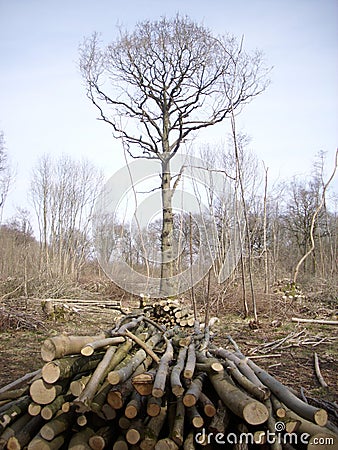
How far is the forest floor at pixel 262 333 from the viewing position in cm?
440

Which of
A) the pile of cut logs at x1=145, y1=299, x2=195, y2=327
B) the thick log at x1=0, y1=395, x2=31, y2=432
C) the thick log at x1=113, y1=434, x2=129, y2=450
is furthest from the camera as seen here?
the pile of cut logs at x1=145, y1=299, x2=195, y2=327

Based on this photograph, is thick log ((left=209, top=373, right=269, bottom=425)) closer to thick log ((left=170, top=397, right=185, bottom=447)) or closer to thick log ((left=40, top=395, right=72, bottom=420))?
thick log ((left=170, top=397, right=185, bottom=447))

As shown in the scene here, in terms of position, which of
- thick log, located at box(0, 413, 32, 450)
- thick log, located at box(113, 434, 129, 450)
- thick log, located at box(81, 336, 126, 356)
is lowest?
thick log, located at box(113, 434, 129, 450)

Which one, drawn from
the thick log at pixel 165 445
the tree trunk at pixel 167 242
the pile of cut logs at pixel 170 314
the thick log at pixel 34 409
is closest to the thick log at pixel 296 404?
the thick log at pixel 165 445

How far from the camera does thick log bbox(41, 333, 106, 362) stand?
7.63 ft

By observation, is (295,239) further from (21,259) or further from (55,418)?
(55,418)

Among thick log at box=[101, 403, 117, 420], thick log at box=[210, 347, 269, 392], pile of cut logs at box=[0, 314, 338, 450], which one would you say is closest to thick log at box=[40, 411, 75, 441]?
pile of cut logs at box=[0, 314, 338, 450]

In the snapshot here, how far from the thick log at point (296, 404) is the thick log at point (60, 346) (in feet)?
4.15

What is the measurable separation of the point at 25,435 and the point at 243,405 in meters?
1.25

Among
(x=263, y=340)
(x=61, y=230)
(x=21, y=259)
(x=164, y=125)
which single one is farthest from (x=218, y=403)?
A: (x=61, y=230)

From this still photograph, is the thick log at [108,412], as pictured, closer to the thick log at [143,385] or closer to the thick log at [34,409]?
the thick log at [143,385]

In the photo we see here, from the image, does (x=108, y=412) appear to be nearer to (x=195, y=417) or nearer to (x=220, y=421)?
(x=195, y=417)

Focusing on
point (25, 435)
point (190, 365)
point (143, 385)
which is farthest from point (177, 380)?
point (25, 435)

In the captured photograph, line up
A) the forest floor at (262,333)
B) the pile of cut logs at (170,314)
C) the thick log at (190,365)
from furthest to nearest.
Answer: the pile of cut logs at (170,314), the forest floor at (262,333), the thick log at (190,365)
